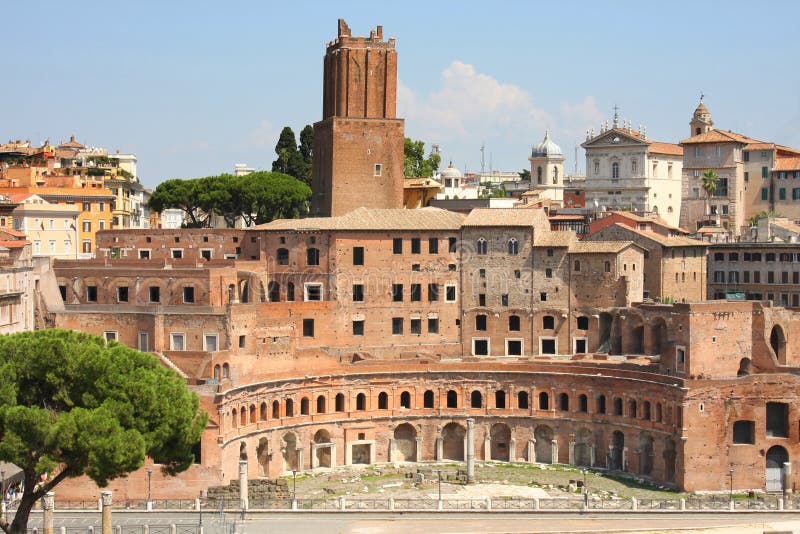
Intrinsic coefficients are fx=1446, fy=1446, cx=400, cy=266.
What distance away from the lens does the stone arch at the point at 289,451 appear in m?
66.8

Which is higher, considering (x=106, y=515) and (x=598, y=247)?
(x=598, y=247)

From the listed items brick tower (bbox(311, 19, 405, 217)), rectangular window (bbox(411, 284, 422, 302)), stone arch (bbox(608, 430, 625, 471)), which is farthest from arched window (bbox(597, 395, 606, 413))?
brick tower (bbox(311, 19, 405, 217))

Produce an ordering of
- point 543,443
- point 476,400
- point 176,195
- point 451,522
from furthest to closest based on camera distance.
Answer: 1. point 176,195
2. point 476,400
3. point 543,443
4. point 451,522

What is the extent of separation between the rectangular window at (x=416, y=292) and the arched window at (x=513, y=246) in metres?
4.95

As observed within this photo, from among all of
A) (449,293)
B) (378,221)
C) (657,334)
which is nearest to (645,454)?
(657,334)

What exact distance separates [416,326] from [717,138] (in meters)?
30.9

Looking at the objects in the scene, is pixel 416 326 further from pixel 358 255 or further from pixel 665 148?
pixel 665 148

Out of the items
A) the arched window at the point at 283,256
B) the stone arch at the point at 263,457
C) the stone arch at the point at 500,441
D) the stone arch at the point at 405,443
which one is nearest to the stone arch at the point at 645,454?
the stone arch at the point at 500,441

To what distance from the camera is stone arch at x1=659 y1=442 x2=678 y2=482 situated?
64250 mm

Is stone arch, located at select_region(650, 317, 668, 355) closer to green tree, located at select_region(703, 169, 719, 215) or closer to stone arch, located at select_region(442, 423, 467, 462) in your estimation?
stone arch, located at select_region(442, 423, 467, 462)

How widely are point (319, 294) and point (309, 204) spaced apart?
17677mm

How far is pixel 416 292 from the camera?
73.4 meters

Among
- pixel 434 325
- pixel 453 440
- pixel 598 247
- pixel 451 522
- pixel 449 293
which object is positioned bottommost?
pixel 451 522

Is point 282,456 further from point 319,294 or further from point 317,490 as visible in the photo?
point 319,294
